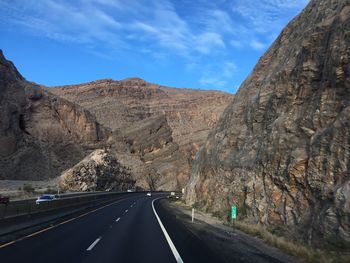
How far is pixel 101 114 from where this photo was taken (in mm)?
162875

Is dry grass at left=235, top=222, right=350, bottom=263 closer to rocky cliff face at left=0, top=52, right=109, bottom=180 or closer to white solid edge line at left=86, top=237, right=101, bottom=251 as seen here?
white solid edge line at left=86, top=237, right=101, bottom=251

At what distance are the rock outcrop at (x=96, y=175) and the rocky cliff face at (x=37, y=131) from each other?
10.6m

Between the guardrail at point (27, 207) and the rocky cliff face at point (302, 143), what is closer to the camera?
the rocky cliff face at point (302, 143)

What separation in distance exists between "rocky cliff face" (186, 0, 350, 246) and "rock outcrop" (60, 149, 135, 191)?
5139 centimetres

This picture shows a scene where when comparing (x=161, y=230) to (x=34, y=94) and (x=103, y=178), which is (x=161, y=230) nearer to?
(x=103, y=178)

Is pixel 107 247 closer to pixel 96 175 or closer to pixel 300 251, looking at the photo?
pixel 300 251

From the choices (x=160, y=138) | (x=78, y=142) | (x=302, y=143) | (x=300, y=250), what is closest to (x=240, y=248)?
(x=300, y=250)

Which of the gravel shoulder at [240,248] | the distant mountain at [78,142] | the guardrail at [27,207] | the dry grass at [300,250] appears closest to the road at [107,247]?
the gravel shoulder at [240,248]

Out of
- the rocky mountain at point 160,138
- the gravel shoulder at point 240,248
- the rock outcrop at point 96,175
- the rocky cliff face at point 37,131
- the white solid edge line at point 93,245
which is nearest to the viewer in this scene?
the gravel shoulder at point 240,248

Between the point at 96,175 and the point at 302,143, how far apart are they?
67.9m

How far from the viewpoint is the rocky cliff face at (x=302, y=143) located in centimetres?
1482

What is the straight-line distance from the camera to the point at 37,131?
9875cm

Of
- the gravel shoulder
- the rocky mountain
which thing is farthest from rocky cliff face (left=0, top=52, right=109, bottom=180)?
the gravel shoulder

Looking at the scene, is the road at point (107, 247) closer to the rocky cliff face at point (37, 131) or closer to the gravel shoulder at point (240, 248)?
the gravel shoulder at point (240, 248)
